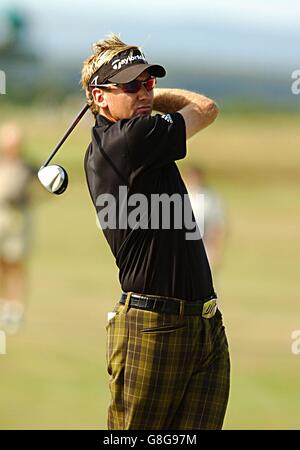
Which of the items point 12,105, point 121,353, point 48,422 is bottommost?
point 48,422

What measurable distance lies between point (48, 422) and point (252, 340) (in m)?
4.05

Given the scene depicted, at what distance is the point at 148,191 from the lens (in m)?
4.43

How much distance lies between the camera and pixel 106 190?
448 centimetres

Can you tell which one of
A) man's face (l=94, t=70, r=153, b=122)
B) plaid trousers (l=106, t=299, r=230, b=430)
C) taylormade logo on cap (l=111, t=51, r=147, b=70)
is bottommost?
plaid trousers (l=106, t=299, r=230, b=430)

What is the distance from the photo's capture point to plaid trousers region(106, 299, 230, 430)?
446 cm

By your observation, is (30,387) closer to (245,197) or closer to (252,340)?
(252,340)

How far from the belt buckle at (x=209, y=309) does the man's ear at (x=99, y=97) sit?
2.83 feet

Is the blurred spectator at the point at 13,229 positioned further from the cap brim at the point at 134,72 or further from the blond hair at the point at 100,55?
the cap brim at the point at 134,72

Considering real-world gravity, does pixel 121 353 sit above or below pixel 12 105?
below

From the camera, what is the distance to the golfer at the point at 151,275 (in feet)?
14.5

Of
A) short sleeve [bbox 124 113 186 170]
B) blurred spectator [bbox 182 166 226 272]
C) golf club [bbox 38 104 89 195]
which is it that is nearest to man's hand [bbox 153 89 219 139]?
short sleeve [bbox 124 113 186 170]

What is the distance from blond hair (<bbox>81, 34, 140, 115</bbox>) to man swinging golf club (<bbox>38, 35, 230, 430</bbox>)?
0.03 metres

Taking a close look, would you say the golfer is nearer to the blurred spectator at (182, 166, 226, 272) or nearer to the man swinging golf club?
the man swinging golf club

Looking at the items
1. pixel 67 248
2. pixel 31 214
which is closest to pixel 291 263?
pixel 67 248
